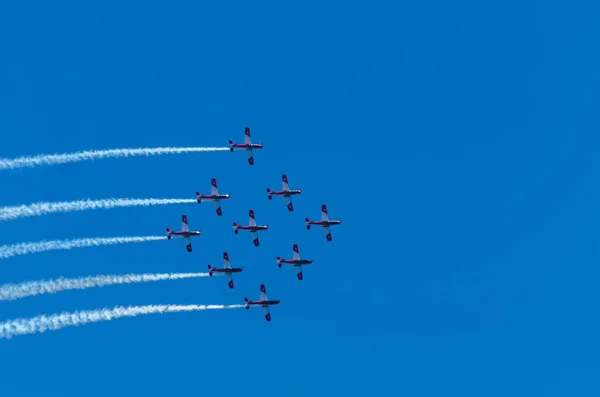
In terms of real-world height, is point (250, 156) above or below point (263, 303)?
above

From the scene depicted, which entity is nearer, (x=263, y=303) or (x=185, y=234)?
(x=185, y=234)

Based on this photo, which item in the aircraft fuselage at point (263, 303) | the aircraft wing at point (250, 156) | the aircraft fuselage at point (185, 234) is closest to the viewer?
the aircraft fuselage at point (185, 234)

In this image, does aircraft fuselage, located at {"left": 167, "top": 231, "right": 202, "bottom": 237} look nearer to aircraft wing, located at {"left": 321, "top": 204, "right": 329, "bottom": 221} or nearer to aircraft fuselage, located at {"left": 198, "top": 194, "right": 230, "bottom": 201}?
aircraft fuselage, located at {"left": 198, "top": 194, "right": 230, "bottom": 201}

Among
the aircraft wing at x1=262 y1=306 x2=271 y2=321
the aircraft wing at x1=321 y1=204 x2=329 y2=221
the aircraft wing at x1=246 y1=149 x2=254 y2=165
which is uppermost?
the aircraft wing at x1=246 y1=149 x2=254 y2=165

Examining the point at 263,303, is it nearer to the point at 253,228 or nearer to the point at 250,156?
the point at 253,228

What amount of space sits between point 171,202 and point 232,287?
12.9 meters

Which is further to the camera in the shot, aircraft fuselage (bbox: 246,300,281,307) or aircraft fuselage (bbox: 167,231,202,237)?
aircraft fuselage (bbox: 246,300,281,307)

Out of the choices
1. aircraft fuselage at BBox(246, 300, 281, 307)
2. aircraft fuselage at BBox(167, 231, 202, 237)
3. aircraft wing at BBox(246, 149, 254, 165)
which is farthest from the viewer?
aircraft wing at BBox(246, 149, 254, 165)

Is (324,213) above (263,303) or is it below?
above

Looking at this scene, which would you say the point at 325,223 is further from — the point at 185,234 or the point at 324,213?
the point at 185,234

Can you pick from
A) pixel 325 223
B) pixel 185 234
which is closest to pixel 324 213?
pixel 325 223

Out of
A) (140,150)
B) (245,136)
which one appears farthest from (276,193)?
(140,150)

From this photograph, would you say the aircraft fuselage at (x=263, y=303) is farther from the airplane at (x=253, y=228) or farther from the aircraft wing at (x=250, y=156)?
the aircraft wing at (x=250, y=156)

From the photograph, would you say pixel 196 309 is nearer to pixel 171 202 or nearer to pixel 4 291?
pixel 171 202
